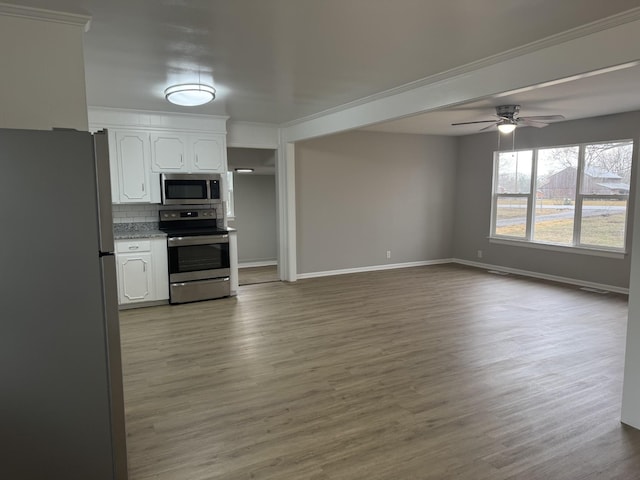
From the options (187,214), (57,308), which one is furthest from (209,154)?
(57,308)

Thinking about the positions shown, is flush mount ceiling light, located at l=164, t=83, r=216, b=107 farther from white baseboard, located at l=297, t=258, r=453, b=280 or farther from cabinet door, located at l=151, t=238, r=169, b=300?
white baseboard, located at l=297, t=258, r=453, b=280

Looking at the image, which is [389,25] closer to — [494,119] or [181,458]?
[181,458]

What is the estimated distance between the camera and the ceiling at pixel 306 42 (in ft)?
7.89

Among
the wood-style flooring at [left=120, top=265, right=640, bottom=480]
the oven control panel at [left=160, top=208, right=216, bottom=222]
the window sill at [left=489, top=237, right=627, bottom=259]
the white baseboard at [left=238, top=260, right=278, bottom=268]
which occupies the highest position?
the oven control panel at [left=160, top=208, right=216, bottom=222]

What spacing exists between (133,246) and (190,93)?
2420mm

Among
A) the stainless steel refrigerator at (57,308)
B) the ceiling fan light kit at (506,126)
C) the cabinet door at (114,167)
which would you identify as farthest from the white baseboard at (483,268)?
the stainless steel refrigerator at (57,308)

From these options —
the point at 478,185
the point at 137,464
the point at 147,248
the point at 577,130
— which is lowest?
the point at 137,464

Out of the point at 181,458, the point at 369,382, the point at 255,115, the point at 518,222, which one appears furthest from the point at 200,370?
the point at 518,222

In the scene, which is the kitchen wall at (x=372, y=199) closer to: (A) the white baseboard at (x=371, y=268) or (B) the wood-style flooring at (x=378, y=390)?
(A) the white baseboard at (x=371, y=268)

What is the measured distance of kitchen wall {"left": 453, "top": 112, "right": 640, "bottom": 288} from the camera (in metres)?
6.03

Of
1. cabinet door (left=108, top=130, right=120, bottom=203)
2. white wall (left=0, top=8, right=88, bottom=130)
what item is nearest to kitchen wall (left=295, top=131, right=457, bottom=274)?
cabinet door (left=108, top=130, right=120, bottom=203)

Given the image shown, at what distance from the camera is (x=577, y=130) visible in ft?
21.1

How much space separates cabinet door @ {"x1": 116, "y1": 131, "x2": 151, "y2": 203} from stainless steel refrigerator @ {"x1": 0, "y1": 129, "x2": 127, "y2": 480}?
3.95 m

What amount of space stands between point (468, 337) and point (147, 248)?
157 inches
